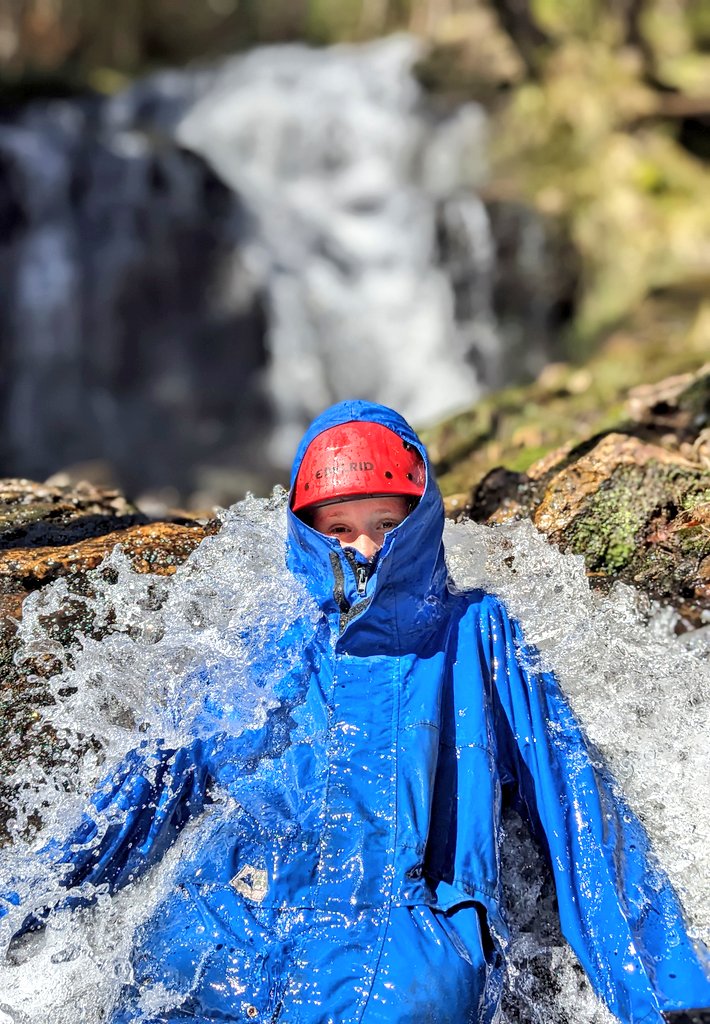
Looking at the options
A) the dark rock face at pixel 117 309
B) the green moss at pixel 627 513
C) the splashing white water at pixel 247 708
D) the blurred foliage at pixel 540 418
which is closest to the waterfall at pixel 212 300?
the dark rock face at pixel 117 309

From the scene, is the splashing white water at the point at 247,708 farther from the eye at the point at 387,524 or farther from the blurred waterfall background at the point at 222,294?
the blurred waterfall background at the point at 222,294

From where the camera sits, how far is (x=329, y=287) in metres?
10.8

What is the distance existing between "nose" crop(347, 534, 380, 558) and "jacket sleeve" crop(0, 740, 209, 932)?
1.93 ft

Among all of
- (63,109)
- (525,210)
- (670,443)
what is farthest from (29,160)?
(670,443)

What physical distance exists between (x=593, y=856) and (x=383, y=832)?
49 cm

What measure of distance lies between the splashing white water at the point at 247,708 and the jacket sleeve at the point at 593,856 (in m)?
0.10

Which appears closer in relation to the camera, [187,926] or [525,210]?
[187,926]

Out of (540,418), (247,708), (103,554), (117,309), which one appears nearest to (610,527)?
(247,708)

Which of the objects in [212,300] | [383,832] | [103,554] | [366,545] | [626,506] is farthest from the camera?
[212,300]

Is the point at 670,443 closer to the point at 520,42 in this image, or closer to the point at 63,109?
the point at 63,109

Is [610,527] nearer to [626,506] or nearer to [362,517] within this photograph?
[626,506]

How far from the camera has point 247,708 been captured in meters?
2.29

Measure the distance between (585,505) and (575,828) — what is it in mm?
1381

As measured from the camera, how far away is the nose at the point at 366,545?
2.37 meters
